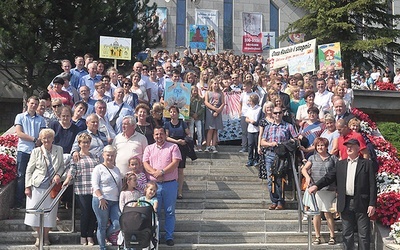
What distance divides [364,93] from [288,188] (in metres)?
13.4

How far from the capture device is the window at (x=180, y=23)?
35491 millimetres

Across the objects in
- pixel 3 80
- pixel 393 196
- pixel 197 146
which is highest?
pixel 3 80

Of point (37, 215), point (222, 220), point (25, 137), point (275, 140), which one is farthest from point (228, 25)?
point (37, 215)

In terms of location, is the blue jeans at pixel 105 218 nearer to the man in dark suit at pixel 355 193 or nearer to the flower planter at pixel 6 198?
the flower planter at pixel 6 198

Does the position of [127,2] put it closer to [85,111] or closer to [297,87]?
[297,87]

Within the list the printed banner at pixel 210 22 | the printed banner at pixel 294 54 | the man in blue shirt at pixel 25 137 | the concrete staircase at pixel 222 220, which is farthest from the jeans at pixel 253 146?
the printed banner at pixel 210 22

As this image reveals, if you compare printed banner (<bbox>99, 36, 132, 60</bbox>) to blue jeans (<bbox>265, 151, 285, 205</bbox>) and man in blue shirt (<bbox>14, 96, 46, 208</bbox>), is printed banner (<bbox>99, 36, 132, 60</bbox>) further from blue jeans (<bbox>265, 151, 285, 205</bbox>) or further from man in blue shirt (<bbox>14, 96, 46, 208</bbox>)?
Result: blue jeans (<bbox>265, 151, 285, 205</bbox>)

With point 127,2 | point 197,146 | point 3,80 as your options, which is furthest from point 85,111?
point 3,80

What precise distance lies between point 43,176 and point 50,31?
8.79 metres

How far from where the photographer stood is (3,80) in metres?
20.6

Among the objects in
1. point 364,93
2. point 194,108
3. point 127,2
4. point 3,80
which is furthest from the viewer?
point 364,93

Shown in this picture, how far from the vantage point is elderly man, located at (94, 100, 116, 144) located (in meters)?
9.43

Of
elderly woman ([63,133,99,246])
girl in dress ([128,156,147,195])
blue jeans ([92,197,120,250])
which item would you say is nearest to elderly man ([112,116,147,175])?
girl in dress ([128,156,147,195])

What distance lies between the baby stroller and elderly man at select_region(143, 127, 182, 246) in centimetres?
105
